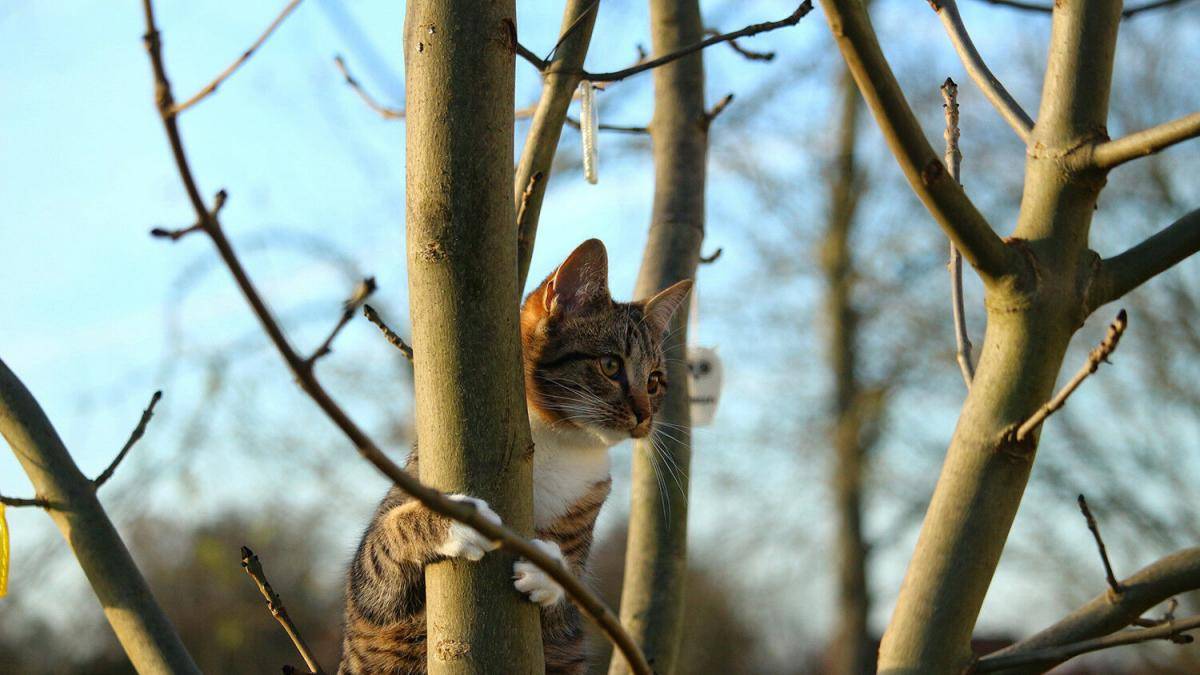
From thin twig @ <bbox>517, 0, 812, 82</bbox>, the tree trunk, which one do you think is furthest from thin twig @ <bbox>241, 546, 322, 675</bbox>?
thin twig @ <bbox>517, 0, 812, 82</bbox>

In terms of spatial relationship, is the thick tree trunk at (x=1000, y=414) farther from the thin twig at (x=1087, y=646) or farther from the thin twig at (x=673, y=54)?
the thin twig at (x=673, y=54)

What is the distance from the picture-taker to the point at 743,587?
9125 mm

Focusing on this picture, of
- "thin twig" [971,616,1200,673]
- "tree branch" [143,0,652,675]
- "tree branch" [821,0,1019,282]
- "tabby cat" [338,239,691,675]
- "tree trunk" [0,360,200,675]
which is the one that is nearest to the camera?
"tree branch" [143,0,652,675]

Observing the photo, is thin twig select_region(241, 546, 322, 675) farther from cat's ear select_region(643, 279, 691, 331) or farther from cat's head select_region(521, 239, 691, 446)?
cat's ear select_region(643, 279, 691, 331)

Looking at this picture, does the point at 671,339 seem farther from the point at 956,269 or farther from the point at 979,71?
the point at 979,71

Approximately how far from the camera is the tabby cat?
5.71 feet

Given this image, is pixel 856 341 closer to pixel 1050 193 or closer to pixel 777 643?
pixel 777 643

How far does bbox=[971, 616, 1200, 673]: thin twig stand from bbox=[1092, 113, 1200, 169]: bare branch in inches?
21.9

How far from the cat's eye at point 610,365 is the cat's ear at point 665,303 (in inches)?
5.9

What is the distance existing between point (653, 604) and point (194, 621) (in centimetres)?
677

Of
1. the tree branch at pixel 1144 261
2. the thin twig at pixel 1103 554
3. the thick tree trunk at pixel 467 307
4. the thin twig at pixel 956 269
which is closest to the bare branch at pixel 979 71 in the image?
the thin twig at pixel 956 269

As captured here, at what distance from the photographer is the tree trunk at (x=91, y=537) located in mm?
1447

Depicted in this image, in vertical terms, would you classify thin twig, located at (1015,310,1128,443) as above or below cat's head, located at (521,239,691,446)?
below

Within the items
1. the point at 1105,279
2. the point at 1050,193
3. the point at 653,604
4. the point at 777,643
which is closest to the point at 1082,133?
the point at 1050,193
